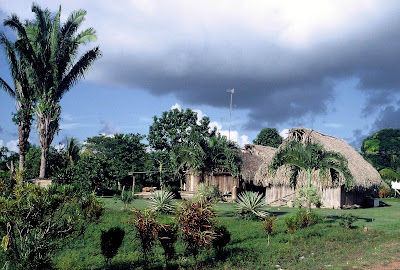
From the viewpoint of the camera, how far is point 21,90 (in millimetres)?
26891

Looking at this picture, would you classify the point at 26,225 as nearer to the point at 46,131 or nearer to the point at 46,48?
the point at 46,131

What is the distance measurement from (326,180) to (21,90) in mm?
20073

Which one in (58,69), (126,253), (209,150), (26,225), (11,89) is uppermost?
(58,69)

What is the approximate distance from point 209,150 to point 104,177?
22.8 ft

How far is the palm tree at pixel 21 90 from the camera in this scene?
1016 inches

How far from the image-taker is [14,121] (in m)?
25.7

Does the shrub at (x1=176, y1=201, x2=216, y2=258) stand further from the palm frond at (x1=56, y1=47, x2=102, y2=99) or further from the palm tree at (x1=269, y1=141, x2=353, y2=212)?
the palm frond at (x1=56, y1=47, x2=102, y2=99)

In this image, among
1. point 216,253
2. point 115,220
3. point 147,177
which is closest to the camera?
point 216,253

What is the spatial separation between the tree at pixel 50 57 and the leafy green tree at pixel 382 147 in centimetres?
4124

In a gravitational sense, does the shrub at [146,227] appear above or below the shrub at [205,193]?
below

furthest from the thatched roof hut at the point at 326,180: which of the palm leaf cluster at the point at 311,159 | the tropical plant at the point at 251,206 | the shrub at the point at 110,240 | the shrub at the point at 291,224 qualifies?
the shrub at the point at 110,240

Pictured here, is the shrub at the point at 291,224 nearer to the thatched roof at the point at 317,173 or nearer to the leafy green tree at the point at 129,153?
the thatched roof at the point at 317,173

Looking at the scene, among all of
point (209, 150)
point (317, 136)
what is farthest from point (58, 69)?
point (317, 136)

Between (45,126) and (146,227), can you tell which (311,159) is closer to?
(146,227)
